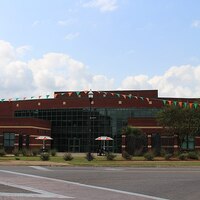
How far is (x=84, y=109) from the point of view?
68625mm

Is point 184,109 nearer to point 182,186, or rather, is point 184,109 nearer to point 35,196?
point 182,186

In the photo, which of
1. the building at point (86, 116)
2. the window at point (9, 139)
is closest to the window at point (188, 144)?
the building at point (86, 116)

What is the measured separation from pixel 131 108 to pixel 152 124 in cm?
848

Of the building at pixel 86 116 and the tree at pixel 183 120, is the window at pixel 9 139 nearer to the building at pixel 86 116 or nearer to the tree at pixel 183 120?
the building at pixel 86 116

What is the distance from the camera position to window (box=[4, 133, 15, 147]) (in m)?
59.6

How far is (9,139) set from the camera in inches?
2365

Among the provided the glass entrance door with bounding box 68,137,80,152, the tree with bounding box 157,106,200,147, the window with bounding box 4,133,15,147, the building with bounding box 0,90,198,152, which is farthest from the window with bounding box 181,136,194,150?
the window with bounding box 4,133,15,147

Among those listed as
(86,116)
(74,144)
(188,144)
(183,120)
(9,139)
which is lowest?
(74,144)

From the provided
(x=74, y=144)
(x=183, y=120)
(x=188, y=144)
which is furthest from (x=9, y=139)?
(x=183, y=120)

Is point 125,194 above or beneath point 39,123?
beneath

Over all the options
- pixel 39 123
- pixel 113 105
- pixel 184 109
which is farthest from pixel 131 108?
pixel 184 109

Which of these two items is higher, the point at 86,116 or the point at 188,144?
the point at 86,116

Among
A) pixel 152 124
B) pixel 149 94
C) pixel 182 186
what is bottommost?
pixel 182 186

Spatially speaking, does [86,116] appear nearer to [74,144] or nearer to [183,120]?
[74,144]
